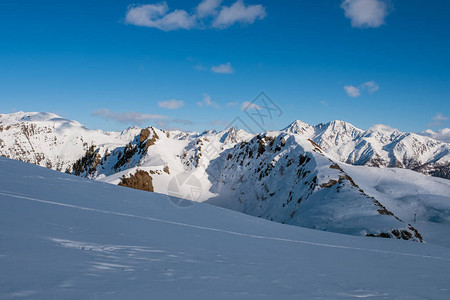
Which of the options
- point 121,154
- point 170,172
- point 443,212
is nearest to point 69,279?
point 443,212

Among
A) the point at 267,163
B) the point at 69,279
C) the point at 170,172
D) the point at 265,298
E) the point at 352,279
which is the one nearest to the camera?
the point at 69,279

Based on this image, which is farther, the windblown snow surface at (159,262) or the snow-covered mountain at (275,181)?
the snow-covered mountain at (275,181)

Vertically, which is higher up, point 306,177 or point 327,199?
point 306,177

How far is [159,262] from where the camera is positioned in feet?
23.3

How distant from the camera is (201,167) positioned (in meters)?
115

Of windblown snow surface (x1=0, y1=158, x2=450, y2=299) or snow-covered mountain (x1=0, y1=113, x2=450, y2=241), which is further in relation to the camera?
snow-covered mountain (x1=0, y1=113, x2=450, y2=241)

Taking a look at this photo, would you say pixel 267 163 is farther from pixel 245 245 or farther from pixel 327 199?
pixel 245 245

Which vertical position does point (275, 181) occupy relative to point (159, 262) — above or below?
above

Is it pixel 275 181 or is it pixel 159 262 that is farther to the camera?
pixel 275 181

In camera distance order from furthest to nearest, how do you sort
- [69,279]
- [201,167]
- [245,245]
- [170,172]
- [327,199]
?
[201,167]
[170,172]
[327,199]
[245,245]
[69,279]

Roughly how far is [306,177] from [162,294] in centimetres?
5697

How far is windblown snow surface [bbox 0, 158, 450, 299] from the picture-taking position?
5.12 meters

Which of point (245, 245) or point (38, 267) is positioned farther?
point (245, 245)

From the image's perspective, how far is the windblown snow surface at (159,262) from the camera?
A: 16.8ft
